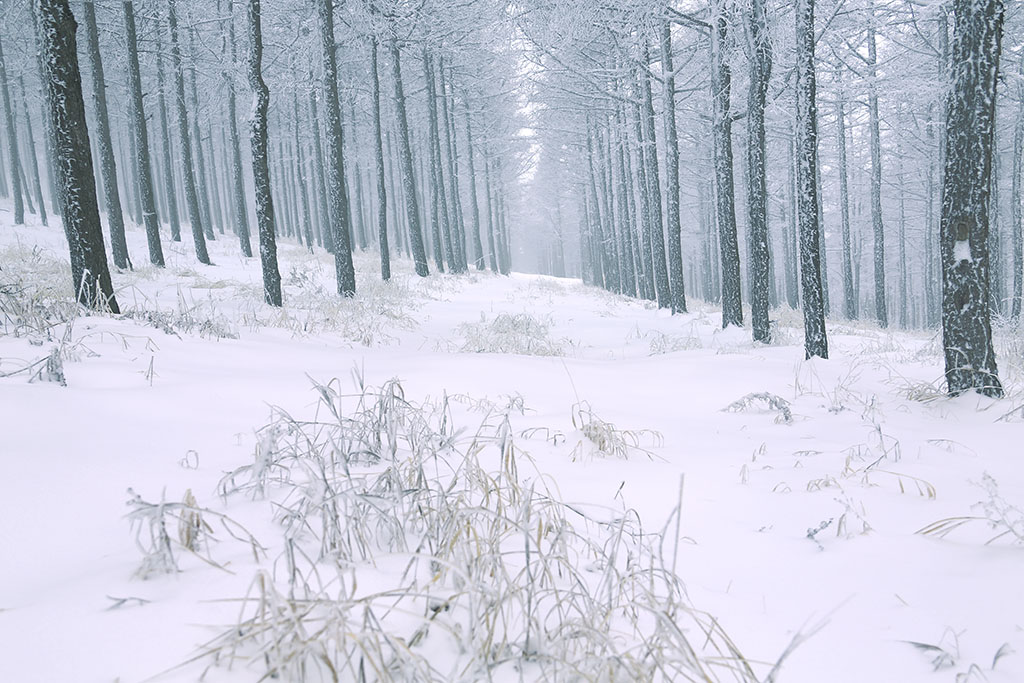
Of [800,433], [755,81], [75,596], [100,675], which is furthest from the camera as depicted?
[755,81]

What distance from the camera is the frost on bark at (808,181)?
21.5ft

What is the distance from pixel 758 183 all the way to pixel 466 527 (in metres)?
9.11

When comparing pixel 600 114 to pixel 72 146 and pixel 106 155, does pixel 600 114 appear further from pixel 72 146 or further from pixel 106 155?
pixel 72 146

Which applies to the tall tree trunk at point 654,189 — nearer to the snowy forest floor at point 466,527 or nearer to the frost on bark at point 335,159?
the frost on bark at point 335,159

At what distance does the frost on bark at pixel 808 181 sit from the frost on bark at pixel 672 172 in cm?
551

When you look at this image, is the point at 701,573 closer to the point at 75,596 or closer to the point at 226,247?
the point at 75,596

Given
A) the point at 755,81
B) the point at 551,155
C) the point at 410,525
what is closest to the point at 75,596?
the point at 410,525

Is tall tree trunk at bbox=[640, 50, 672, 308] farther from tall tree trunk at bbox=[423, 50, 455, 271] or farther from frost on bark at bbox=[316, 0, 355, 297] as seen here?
tall tree trunk at bbox=[423, 50, 455, 271]

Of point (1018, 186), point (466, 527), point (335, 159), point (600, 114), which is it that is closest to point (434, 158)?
point (600, 114)

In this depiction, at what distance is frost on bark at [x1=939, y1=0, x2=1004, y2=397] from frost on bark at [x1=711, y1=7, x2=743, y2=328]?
18.8 feet

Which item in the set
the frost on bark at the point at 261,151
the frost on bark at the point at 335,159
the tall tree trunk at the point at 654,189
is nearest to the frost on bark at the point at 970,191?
A: the frost on bark at the point at 261,151

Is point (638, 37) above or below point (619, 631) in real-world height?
above

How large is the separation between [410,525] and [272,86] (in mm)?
25501

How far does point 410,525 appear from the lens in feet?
5.12
